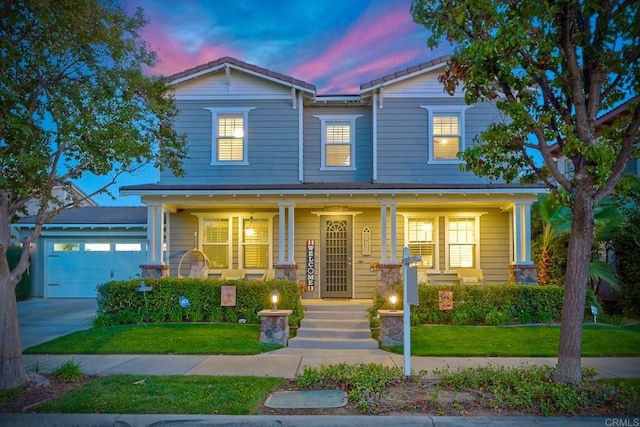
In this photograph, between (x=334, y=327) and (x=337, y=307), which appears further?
(x=337, y=307)

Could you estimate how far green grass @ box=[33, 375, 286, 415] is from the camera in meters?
5.72

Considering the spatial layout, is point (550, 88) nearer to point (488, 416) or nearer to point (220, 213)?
point (488, 416)

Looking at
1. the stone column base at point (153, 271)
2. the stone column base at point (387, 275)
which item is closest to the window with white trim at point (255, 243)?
the stone column base at point (153, 271)

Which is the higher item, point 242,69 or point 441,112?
point 242,69

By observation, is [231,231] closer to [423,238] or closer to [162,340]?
[162,340]

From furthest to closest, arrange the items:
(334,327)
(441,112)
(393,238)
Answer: (441,112), (393,238), (334,327)

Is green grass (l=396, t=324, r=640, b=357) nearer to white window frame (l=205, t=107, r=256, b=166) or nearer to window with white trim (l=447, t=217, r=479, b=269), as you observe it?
window with white trim (l=447, t=217, r=479, b=269)

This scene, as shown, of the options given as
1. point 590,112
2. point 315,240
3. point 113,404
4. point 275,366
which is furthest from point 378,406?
point 315,240

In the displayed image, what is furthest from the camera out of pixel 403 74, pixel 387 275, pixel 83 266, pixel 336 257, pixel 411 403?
pixel 83 266

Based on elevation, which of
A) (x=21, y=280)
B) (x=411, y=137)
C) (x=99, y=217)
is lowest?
(x=21, y=280)

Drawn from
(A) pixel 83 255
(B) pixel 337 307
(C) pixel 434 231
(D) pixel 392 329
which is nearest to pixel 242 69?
(B) pixel 337 307

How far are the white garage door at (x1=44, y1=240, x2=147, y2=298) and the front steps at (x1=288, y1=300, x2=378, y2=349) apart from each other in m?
8.55

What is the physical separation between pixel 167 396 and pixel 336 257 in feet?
29.5

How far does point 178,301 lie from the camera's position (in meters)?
11.6
